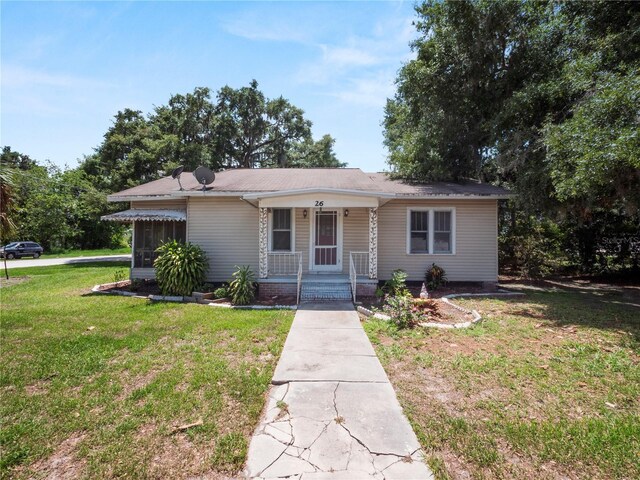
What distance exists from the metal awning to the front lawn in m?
7.33

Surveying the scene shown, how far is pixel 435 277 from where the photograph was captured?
10008 mm

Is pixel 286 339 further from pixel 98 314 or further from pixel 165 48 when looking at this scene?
pixel 165 48

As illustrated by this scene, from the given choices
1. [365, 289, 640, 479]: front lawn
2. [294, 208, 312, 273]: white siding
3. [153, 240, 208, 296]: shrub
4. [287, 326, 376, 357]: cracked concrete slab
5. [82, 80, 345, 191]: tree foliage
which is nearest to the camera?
[365, 289, 640, 479]: front lawn

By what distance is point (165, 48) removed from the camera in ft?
28.8

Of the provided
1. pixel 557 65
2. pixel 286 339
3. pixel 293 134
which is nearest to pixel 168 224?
pixel 286 339

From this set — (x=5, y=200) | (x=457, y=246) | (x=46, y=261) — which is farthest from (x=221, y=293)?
(x=46, y=261)

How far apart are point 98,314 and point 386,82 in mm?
13846

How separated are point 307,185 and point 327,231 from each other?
183 cm

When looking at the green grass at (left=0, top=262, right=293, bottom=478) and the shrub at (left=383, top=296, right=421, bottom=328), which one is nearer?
the green grass at (left=0, top=262, right=293, bottom=478)

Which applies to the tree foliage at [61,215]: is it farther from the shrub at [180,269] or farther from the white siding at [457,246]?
the white siding at [457,246]

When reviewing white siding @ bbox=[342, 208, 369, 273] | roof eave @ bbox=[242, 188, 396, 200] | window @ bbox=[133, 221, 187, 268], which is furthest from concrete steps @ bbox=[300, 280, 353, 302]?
window @ bbox=[133, 221, 187, 268]

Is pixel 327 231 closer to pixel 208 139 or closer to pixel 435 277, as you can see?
pixel 435 277

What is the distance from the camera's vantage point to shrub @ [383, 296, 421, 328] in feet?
20.2

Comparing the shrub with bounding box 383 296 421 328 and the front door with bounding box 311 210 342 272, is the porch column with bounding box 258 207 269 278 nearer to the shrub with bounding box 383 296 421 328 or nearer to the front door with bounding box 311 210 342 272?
the front door with bounding box 311 210 342 272
